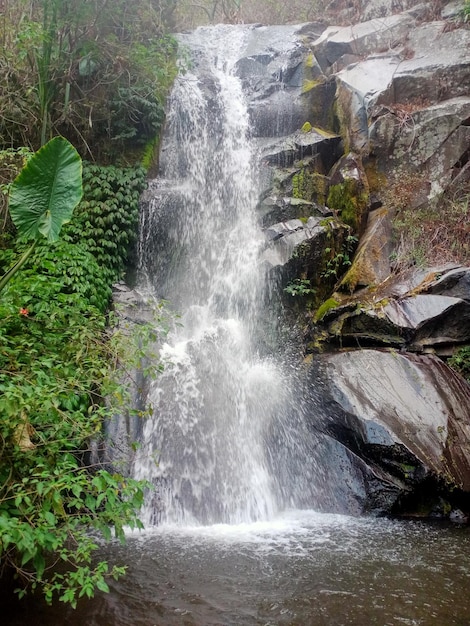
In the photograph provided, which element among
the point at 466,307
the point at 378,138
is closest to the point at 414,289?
the point at 466,307

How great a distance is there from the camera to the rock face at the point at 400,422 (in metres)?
5.42

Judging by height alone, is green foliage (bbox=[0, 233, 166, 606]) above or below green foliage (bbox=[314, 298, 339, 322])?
below

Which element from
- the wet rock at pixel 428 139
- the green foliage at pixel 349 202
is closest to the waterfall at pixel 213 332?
the green foliage at pixel 349 202

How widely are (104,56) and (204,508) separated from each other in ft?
27.8

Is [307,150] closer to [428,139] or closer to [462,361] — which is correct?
[428,139]

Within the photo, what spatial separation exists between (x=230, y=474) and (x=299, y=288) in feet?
11.0

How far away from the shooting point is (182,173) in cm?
976

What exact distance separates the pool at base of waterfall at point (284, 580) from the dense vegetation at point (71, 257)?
33 cm

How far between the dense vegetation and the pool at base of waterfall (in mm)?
327

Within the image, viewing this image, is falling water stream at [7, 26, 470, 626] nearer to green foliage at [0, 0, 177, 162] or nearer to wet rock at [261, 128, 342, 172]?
wet rock at [261, 128, 342, 172]

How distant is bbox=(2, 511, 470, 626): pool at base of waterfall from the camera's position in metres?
3.29

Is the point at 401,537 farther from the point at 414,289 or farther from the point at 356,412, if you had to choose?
the point at 414,289

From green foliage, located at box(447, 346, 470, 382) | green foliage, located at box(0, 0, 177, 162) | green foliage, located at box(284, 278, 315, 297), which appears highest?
green foliage, located at box(0, 0, 177, 162)

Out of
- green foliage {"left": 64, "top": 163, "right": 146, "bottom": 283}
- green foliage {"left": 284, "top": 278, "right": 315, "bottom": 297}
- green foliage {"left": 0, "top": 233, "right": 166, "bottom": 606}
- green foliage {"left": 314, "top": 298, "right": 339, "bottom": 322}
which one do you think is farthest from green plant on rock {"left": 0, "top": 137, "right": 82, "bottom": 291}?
green foliage {"left": 284, "top": 278, "right": 315, "bottom": 297}
